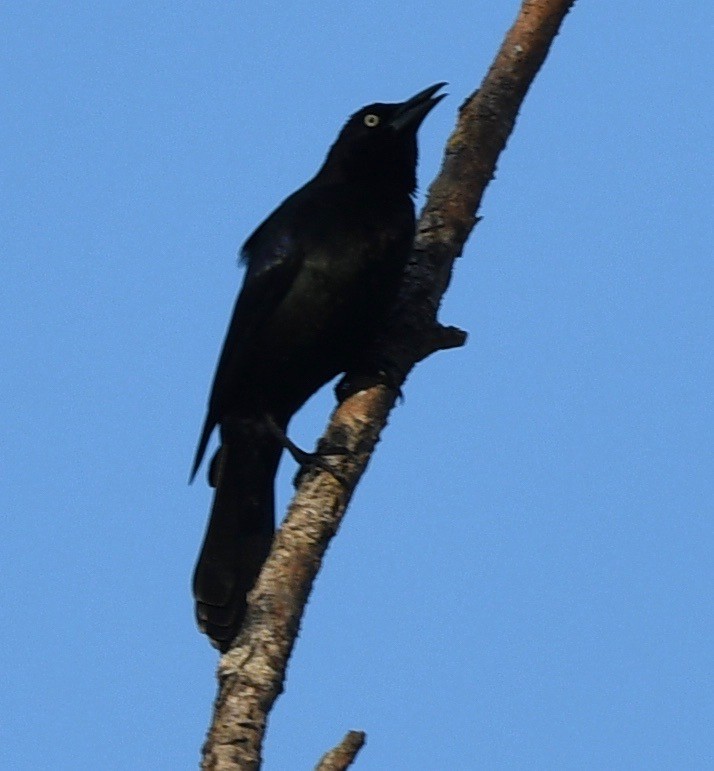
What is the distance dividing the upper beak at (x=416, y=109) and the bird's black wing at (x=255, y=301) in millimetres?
735

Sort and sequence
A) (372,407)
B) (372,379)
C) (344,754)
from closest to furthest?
(344,754), (372,407), (372,379)

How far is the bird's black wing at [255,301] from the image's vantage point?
22.2ft

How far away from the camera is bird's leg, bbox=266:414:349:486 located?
206 inches

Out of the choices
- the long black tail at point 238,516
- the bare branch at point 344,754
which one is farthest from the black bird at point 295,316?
the bare branch at point 344,754

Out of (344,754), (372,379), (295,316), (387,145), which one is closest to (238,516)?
(295,316)

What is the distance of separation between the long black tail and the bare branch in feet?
8.72

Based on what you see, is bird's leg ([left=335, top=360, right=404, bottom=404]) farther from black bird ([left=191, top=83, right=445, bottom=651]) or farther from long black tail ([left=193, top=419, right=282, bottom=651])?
long black tail ([left=193, top=419, right=282, bottom=651])

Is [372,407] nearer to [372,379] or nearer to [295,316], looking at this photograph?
[372,379]

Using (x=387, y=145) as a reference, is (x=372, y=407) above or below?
below

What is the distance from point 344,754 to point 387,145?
3921 mm

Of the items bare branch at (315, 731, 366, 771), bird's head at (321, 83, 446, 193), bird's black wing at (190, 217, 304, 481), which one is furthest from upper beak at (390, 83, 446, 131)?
bare branch at (315, 731, 366, 771)

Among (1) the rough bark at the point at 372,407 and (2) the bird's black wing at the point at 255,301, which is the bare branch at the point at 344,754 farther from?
Answer: (2) the bird's black wing at the point at 255,301

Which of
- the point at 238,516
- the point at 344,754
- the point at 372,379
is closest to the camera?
the point at 344,754

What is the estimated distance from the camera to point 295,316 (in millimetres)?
6719
